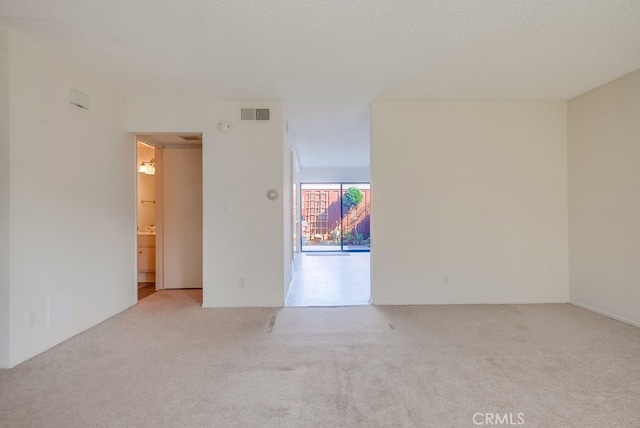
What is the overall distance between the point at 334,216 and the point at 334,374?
7617mm

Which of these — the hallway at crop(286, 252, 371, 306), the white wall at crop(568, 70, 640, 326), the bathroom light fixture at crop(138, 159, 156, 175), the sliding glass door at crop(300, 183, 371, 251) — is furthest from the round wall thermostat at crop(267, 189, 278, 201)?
the sliding glass door at crop(300, 183, 371, 251)

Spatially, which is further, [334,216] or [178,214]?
[334,216]

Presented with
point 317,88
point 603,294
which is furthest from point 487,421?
point 317,88

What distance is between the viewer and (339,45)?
2.47m

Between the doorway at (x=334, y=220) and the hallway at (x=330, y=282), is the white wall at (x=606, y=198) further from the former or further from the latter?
the doorway at (x=334, y=220)

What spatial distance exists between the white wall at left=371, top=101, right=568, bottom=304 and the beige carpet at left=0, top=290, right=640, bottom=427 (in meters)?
0.60

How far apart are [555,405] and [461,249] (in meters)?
2.18

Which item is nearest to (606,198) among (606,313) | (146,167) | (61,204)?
(606,313)

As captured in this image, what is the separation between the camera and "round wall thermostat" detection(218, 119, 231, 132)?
3729 mm

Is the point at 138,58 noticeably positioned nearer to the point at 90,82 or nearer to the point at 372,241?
the point at 90,82

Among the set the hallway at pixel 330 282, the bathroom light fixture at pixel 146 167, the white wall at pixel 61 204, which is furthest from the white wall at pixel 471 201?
the bathroom light fixture at pixel 146 167

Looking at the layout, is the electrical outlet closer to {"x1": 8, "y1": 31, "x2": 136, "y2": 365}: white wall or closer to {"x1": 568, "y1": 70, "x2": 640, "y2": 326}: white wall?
{"x1": 8, "y1": 31, "x2": 136, "y2": 365}: white wall

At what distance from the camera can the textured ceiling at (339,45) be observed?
2.05 meters

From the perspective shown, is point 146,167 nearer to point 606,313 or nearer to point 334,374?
point 334,374
